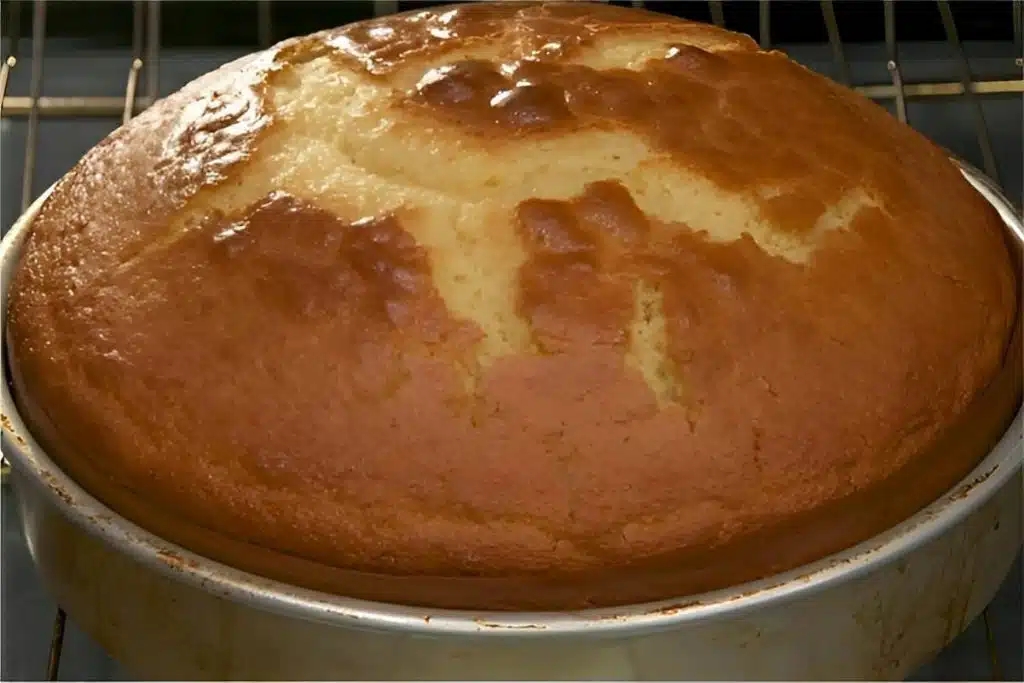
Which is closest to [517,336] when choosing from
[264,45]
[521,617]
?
[521,617]

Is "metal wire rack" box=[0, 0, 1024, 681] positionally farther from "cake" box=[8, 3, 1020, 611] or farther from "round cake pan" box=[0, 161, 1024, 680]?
"round cake pan" box=[0, 161, 1024, 680]

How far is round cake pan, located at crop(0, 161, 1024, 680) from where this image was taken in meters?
0.73

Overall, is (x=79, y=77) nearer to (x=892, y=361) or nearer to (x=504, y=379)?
(x=504, y=379)

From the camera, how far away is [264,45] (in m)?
1.57

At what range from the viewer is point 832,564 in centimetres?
76

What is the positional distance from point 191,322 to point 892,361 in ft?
1.45

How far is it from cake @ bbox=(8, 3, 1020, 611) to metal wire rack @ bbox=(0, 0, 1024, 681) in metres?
0.54

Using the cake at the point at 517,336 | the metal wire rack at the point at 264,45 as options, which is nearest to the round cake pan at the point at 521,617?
the cake at the point at 517,336

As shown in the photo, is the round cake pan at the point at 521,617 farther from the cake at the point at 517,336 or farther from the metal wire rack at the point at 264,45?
the metal wire rack at the point at 264,45

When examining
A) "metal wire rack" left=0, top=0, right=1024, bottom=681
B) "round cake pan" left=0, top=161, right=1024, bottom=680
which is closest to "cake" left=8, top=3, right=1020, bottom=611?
"round cake pan" left=0, top=161, right=1024, bottom=680

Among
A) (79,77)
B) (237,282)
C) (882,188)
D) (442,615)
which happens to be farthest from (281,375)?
(79,77)

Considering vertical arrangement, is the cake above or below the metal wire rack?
above

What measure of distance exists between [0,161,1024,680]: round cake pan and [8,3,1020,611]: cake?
0.03 metres

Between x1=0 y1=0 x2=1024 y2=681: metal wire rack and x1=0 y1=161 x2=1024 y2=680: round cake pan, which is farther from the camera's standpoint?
x1=0 y1=0 x2=1024 y2=681: metal wire rack
